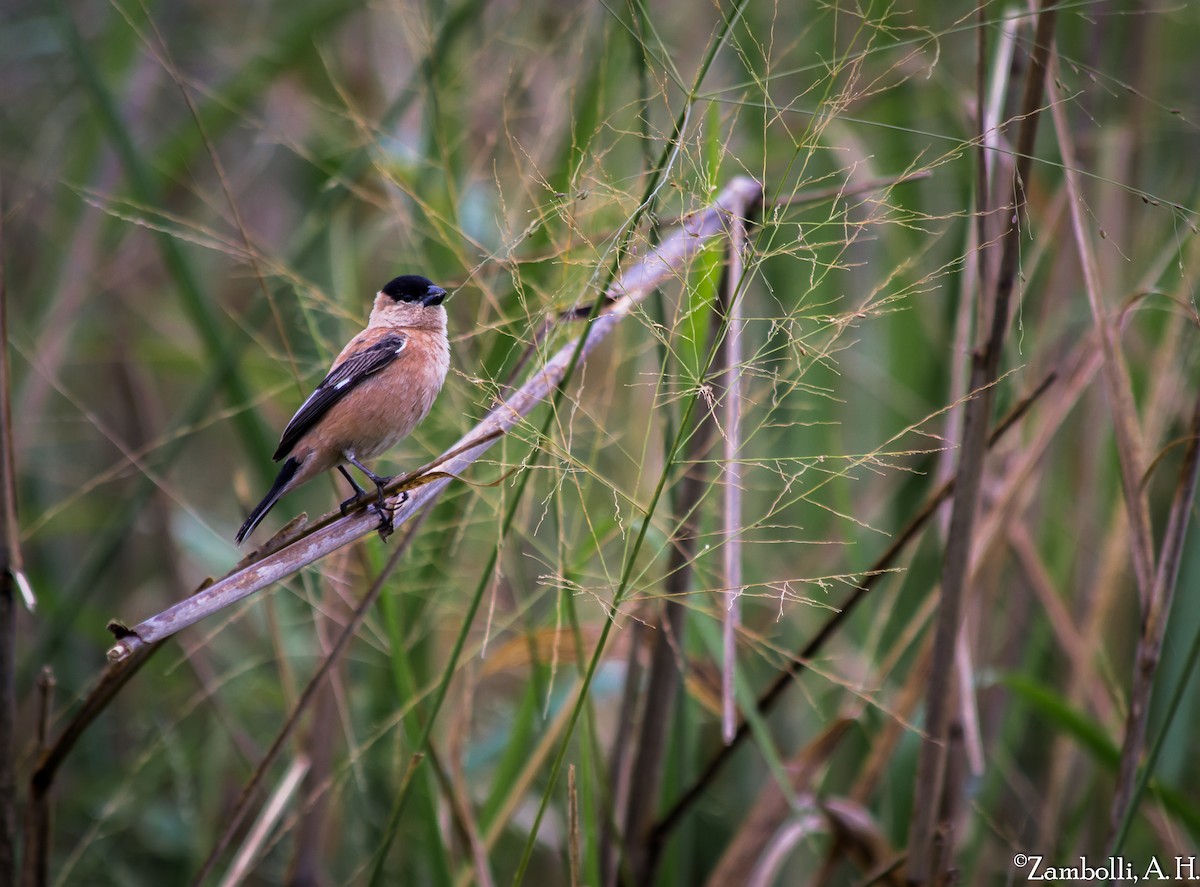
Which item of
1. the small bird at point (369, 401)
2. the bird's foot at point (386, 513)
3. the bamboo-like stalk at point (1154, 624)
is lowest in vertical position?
the bamboo-like stalk at point (1154, 624)

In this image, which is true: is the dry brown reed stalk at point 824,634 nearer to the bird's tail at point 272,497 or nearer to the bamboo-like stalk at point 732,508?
the bamboo-like stalk at point 732,508

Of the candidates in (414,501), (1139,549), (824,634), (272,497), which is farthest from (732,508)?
(272,497)

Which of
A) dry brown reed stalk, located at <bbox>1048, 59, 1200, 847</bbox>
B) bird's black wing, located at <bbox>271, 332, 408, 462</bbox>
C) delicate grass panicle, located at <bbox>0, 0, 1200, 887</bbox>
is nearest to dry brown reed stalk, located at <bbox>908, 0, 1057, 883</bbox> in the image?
delicate grass panicle, located at <bbox>0, 0, 1200, 887</bbox>

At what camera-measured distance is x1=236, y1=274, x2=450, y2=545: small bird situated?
85.2 inches

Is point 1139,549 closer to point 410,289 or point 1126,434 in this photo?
point 1126,434

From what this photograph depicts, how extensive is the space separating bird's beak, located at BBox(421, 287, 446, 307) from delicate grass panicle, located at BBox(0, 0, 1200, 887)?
132mm

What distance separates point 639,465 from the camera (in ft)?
5.76

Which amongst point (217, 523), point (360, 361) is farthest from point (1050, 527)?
point (217, 523)

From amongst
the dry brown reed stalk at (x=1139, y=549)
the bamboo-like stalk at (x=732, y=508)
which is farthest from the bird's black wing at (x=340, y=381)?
the dry brown reed stalk at (x=1139, y=549)

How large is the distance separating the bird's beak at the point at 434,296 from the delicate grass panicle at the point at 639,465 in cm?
13

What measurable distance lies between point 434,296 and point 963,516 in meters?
1.17

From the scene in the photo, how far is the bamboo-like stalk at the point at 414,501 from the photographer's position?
137 centimetres

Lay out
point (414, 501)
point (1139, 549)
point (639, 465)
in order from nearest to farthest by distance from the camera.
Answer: point (414, 501)
point (639, 465)
point (1139, 549)

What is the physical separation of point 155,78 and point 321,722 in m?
2.92
